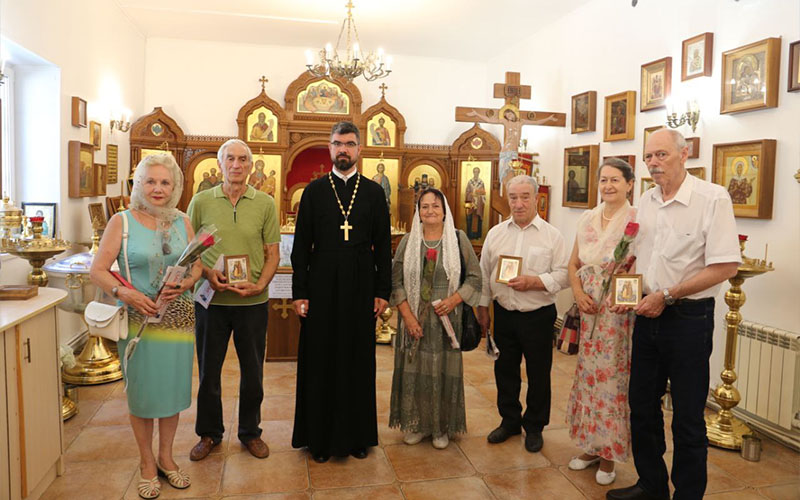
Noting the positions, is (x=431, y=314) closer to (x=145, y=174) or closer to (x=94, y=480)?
(x=145, y=174)

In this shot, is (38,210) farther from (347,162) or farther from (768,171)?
(768,171)

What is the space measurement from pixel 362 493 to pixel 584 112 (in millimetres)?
4947

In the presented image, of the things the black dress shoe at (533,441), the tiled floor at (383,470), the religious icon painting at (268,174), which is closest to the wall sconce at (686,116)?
the tiled floor at (383,470)

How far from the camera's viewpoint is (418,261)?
3.65 m

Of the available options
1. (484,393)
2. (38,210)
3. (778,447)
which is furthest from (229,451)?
(778,447)

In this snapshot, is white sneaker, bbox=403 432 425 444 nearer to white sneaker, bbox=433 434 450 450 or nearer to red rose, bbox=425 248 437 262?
white sneaker, bbox=433 434 450 450

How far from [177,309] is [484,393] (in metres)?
2.83

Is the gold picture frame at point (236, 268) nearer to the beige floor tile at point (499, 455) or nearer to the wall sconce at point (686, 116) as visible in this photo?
the beige floor tile at point (499, 455)

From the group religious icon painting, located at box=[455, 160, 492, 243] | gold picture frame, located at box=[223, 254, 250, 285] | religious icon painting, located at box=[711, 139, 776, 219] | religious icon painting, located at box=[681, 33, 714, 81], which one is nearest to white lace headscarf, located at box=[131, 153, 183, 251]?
gold picture frame, located at box=[223, 254, 250, 285]

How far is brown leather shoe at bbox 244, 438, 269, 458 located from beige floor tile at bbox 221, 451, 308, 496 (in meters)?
0.03

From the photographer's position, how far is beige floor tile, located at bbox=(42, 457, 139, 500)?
3.10 m

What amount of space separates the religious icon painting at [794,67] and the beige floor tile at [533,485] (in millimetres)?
2963

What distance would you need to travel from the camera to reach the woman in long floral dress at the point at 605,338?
3238 millimetres

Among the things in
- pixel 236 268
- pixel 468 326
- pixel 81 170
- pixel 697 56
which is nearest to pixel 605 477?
pixel 468 326
